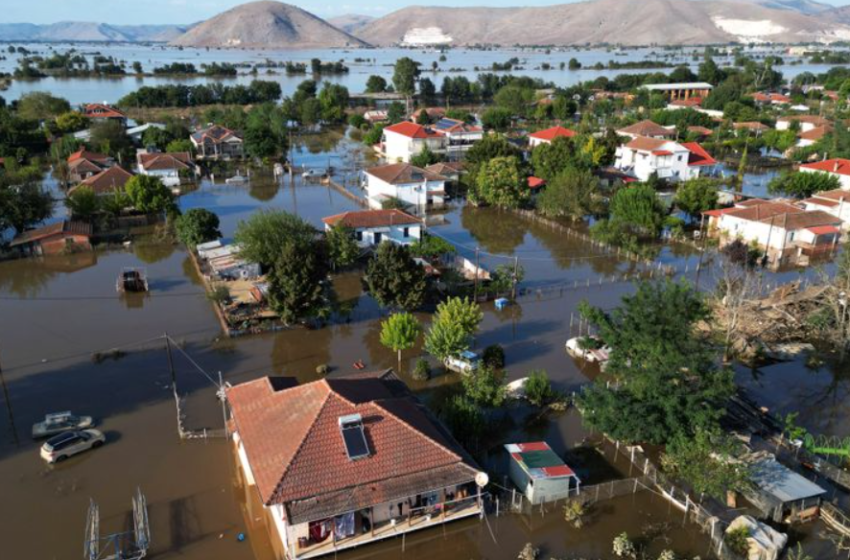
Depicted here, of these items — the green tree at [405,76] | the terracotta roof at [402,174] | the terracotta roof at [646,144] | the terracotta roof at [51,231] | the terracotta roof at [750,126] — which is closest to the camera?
the terracotta roof at [51,231]

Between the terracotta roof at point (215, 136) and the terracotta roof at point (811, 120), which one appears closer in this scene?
the terracotta roof at point (215, 136)

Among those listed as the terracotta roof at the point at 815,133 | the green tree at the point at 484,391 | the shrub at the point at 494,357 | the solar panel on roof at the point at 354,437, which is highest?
the terracotta roof at the point at 815,133

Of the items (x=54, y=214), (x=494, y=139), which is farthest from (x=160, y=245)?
(x=494, y=139)

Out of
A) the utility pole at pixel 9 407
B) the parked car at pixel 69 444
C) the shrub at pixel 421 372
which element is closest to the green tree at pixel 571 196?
the shrub at pixel 421 372

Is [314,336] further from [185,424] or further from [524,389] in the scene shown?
[524,389]

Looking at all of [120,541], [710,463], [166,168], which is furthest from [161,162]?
[710,463]

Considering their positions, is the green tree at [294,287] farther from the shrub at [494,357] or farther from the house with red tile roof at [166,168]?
the house with red tile roof at [166,168]
